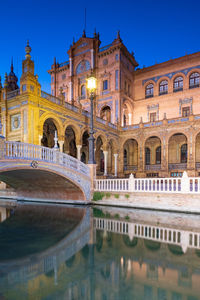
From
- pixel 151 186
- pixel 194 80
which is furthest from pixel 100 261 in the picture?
pixel 194 80

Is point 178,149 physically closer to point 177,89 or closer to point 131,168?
point 131,168

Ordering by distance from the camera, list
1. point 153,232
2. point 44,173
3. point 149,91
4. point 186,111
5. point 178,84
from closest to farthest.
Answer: point 153,232 → point 44,173 → point 186,111 → point 178,84 → point 149,91

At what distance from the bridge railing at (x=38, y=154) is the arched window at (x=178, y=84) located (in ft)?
66.0

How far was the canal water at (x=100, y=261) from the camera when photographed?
10.1 ft

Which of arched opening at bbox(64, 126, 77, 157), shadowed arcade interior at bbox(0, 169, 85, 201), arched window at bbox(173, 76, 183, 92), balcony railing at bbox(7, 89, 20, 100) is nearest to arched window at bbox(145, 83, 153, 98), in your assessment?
arched window at bbox(173, 76, 183, 92)

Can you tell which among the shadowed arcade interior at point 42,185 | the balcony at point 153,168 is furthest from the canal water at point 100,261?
the balcony at point 153,168

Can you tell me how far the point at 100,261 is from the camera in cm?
411

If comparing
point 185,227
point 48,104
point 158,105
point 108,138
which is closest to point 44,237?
point 185,227

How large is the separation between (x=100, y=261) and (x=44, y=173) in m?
7.50

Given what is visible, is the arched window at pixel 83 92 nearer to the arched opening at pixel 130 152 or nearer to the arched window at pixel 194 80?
the arched opening at pixel 130 152

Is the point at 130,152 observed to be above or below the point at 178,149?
below

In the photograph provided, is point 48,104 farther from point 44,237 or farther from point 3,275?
point 3,275

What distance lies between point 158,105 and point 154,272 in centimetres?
2578

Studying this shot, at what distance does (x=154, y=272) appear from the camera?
368 centimetres
